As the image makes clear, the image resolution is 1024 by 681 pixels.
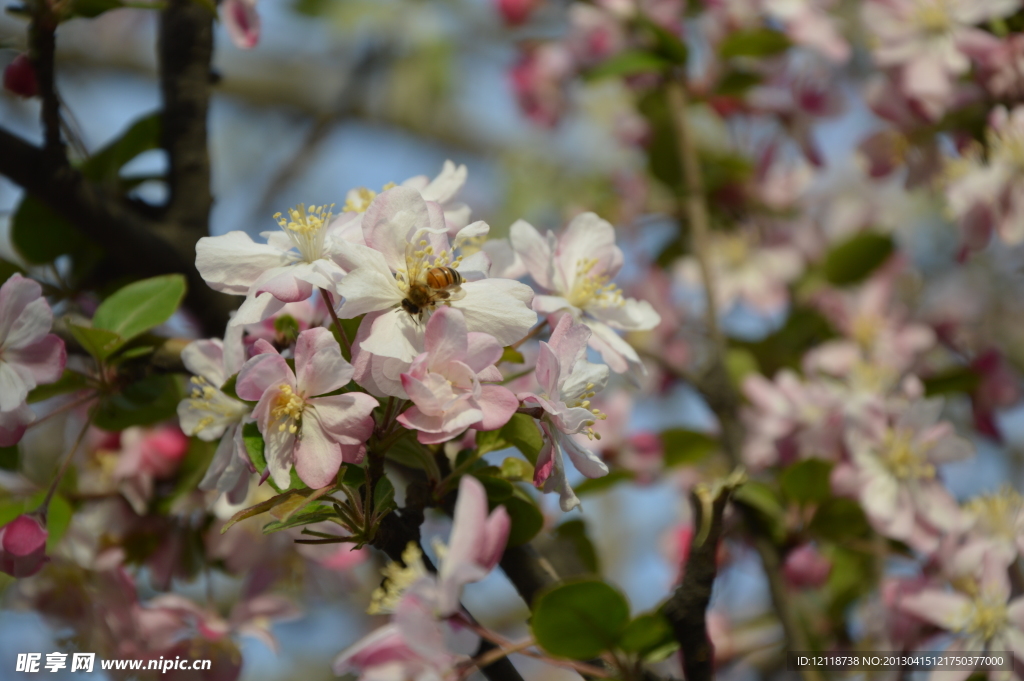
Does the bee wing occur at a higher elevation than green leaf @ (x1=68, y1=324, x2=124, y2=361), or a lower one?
higher

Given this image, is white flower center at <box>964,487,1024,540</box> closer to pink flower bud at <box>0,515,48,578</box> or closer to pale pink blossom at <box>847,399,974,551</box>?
pale pink blossom at <box>847,399,974,551</box>

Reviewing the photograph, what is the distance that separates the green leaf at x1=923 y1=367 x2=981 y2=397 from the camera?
56.0 inches

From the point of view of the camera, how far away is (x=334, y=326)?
676mm

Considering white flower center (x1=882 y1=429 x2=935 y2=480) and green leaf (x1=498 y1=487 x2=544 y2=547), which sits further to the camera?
white flower center (x1=882 y1=429 x2=935 y2=480)

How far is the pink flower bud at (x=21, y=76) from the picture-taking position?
0.90 m

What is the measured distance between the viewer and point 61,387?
80 cm

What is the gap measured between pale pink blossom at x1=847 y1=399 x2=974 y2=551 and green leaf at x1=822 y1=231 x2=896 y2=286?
0.53 meters

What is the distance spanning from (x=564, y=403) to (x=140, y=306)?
0.44m

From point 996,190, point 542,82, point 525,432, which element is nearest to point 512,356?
point 525,432

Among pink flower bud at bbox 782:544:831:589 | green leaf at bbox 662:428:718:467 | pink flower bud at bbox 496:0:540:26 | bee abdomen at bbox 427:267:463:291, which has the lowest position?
pink flower bud at bbox 782:544:831:589

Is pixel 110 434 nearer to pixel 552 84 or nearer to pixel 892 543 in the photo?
pixel 892 543

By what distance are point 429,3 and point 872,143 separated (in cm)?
182

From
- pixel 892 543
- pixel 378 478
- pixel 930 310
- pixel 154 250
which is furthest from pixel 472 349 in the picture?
A: pixel 930 310

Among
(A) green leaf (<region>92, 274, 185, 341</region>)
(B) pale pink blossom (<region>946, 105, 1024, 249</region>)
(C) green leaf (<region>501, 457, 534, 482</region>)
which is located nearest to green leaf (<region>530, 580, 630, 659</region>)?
(C) green leaf (<region>501, 457, 534, 482</region>)
